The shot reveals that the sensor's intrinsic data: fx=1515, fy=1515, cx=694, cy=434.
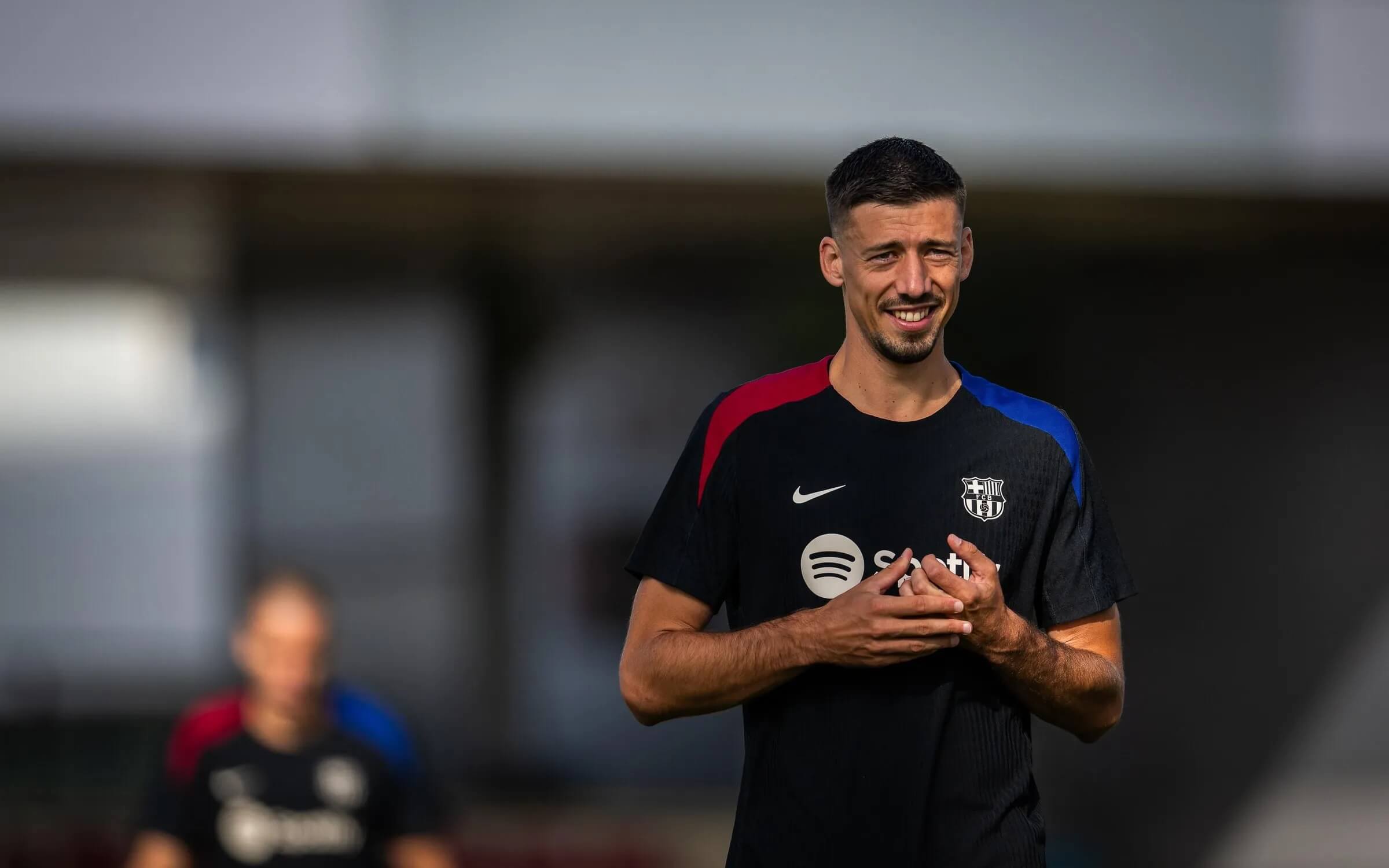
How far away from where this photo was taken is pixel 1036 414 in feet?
8.52

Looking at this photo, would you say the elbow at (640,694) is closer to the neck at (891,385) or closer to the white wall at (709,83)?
the neck at (891,385)

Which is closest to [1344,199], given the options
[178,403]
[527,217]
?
[527,217]

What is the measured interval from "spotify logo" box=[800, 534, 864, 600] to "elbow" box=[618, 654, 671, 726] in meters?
0.31

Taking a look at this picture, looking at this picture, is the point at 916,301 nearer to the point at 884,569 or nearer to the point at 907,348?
the point at 907,348

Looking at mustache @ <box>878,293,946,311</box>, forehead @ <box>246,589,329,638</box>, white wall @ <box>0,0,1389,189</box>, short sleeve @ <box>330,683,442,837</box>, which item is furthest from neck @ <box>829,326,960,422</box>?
white wall @ <box>0,0,1389,189</box>

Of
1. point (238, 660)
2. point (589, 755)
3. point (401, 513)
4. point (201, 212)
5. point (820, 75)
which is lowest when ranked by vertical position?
point (589, 755)

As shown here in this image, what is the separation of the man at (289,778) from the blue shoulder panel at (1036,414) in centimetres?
279

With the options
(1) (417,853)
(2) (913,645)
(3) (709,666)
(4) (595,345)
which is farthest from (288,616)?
(4) (595,345)

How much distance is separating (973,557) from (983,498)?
0.26m

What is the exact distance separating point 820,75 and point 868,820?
650 cm

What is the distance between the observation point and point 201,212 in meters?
9.96

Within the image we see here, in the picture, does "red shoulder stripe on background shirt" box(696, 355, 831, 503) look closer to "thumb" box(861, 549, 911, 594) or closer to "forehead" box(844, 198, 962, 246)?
"forehead" box(844, 198, 962, 246)

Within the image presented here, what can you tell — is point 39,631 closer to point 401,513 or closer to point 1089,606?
point 401,513

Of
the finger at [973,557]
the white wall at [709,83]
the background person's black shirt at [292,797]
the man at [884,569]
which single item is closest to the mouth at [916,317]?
the man at [884,569]
